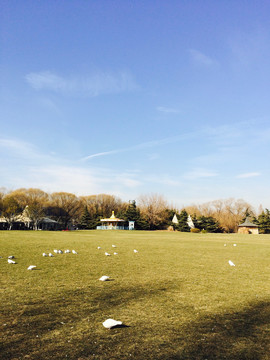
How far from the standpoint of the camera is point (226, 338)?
3955 millimetres

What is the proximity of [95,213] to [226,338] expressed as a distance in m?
82.9

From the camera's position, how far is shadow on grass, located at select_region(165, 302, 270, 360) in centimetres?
342

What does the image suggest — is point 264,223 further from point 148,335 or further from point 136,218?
point 148,335

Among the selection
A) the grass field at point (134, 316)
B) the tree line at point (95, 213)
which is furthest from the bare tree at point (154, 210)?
the grass field at point (134, 316)

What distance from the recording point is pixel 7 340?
3.67 m

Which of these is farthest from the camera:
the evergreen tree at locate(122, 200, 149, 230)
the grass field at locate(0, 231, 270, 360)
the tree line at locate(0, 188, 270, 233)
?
the evergreen tree at locate(122, 200, 149, 230)

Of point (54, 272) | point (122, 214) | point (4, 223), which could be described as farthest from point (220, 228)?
point (54, 272)

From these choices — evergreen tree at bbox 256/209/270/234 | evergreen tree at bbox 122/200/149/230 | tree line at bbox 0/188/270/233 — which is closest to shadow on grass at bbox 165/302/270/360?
tree line at bbox 0/188/270/233

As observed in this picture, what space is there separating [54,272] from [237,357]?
6.75m

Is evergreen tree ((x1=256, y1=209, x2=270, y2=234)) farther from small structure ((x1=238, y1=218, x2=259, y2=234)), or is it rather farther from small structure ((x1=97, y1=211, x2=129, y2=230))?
small structure ((x1=97, y1=211, x2=129, y2=230))

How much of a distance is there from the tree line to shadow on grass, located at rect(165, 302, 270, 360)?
63.3 metres

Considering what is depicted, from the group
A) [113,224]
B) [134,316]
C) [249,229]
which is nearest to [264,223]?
[249,229]

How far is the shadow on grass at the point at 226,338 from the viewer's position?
3424 mm

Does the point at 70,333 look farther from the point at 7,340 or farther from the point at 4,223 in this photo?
the point at 4,223
